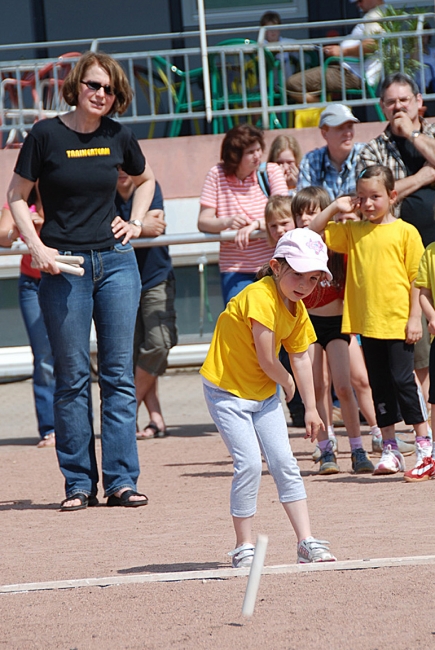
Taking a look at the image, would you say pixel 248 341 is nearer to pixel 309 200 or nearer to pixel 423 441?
pixel 423 441

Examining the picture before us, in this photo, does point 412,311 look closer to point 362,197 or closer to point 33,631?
point 362,197

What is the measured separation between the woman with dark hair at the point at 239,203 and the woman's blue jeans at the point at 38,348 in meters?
1.45

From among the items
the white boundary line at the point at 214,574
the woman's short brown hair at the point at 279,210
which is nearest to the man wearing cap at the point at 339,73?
the woman's short brown hair at the point at 279,210

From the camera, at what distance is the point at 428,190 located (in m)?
7.18

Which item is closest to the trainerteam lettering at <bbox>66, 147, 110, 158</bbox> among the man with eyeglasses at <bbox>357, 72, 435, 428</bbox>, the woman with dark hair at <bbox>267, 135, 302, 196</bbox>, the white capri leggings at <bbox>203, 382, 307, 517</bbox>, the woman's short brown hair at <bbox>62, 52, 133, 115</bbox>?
the woman's short brown hair at <bbox>62, 52, 133, 115</bbox>

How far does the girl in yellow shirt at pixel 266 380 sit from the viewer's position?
452 centimetres

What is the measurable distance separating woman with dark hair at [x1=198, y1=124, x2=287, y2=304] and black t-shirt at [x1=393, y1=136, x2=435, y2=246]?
3.09 feet

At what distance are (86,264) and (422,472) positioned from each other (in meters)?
2.13

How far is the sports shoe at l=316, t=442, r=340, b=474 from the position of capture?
6637mm

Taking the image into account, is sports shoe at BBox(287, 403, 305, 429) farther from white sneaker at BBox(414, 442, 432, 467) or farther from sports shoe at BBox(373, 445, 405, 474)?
white sneaker at BBox(414, 442, 432, 467)

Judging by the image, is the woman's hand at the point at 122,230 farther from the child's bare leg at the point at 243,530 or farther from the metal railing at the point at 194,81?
the metal railing at the point at 194,81

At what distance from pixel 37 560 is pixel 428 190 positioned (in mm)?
3598

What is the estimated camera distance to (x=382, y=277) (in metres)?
6.48

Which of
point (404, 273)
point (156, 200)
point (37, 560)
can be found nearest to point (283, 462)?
point (37, 560)
